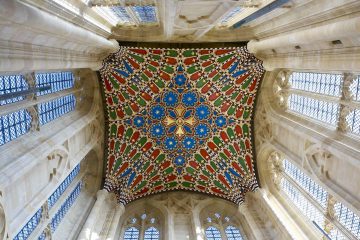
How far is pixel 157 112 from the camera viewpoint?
17312 mm

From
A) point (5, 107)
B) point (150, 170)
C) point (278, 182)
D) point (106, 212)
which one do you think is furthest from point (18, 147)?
point (278, 182)

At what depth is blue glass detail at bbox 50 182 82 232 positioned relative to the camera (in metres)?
12.4

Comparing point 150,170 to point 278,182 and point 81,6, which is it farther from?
point 81,6

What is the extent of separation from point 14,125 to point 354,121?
9.30 meters

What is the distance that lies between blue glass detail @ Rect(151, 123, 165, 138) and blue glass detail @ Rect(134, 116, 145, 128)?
21.5 inches

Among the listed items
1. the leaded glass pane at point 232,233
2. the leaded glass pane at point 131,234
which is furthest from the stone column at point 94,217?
the leaded glass pane at point 232,233

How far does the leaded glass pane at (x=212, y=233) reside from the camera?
15.4m

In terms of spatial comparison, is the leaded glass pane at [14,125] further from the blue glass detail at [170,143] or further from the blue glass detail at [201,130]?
the blue glass detail at [201,130]

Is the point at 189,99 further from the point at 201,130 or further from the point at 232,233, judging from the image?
the point at 232,233

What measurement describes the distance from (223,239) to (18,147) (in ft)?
29.5

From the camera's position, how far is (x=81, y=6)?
33.9ft

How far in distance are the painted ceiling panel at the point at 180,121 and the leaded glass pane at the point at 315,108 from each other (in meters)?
2.31

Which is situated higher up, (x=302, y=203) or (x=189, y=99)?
(x=189, y=99)

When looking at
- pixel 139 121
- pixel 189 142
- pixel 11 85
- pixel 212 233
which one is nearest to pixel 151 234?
pixel 212 233
